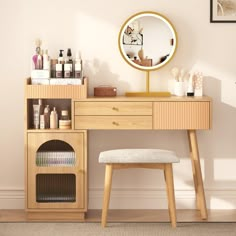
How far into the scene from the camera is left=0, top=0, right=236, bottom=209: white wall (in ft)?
15.5

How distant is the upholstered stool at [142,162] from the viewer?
427 cm

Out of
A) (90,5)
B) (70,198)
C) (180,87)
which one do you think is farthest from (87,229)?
(90,5)

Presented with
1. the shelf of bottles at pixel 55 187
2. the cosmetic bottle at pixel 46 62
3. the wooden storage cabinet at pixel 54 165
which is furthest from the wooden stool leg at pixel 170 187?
the cosmetic bottle at pixel 46 62

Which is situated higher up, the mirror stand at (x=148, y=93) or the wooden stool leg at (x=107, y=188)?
the mirror stand at (x=148, y=93)

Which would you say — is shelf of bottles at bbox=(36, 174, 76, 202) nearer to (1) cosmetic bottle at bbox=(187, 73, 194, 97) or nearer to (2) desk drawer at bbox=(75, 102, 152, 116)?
(2) desk drawer at bbox=(75, 102, 152, 116)

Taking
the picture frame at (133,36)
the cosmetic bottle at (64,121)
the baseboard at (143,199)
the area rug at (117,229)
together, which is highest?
the picture frame at (133,36)

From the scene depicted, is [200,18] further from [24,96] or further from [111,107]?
[24,96]

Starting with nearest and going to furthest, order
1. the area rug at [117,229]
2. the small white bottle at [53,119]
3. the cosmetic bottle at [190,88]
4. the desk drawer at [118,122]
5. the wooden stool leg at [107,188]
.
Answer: the area rug at [117,229] < the wooden stool leg at [107,188] < the desk drawer at [118,122] < the small white bottle at [53,119] < the cosmetic bottle at [190,88]

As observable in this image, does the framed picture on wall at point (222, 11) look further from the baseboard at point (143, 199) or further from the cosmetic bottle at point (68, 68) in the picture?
the baseboard at point (143, 199)

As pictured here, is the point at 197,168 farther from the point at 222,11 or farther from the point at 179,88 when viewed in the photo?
the point at 222,11

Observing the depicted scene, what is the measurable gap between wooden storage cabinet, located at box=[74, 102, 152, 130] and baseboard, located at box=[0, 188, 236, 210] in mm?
607

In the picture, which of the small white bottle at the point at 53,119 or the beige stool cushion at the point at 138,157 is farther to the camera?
the small white bottle at the point at 53,119

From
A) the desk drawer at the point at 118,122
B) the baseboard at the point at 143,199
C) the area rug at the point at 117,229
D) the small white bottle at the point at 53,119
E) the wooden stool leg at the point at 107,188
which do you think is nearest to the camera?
the area rug at the point at 117,229

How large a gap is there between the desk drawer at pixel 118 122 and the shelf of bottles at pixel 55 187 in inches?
16.7
